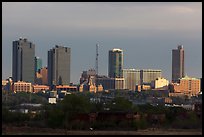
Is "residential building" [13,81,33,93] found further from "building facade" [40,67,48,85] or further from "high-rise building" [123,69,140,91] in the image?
"high-rise building" [123,69,140,91]

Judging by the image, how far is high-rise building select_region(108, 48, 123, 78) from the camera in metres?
116

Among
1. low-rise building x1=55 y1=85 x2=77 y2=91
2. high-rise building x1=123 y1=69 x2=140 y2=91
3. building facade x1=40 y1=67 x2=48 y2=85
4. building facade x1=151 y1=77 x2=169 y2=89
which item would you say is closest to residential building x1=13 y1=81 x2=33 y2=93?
low-rise building x1=55 y1=85 x2=77 y2=91

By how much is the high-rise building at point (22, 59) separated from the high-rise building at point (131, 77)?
20772mm

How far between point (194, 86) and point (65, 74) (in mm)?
21857

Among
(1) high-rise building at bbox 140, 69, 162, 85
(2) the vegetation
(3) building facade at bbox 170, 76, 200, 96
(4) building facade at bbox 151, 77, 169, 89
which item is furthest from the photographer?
(1) high-rise building at bbox 140, 69, 162, 85

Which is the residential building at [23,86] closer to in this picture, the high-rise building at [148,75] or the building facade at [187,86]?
the building facade at [187,86]

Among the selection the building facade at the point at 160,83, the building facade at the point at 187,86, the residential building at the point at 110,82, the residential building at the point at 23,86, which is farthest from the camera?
the residential building at the point at 110,82

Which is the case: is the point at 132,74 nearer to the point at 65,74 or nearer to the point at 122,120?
the point at 65,74

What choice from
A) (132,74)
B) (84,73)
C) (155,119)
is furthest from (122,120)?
(132,74)

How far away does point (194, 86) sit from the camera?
101375 millimetres

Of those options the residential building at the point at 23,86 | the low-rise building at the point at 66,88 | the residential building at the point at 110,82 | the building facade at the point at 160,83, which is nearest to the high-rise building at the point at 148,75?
the residential building at the point at 110,82

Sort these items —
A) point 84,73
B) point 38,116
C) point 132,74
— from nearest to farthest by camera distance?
1. point 38,116
2. point 84,73
3. point 132,74

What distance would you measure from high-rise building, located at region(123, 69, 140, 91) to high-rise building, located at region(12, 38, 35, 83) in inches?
818

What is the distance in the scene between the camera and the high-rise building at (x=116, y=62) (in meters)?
116
